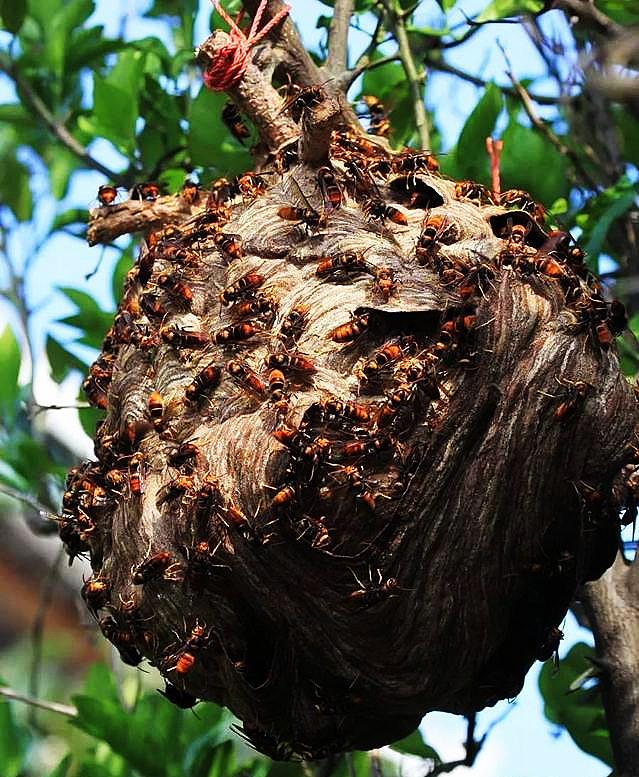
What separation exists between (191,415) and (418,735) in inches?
51.6

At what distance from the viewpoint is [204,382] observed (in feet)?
6.80

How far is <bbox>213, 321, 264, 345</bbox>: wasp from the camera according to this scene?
2.10 metres

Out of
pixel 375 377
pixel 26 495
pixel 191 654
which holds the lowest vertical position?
pixel 191 654

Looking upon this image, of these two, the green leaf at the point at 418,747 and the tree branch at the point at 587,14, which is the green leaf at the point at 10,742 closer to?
the green leaf at the point at 418,747

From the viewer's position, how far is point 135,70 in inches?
133

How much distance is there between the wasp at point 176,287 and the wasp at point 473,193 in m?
0.52

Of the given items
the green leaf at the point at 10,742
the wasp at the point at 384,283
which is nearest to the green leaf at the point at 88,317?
the green leaf at the point at 10,742

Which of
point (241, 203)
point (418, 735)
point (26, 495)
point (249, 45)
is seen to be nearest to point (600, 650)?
point (418, 735)

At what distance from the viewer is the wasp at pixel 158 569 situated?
78.2 inches

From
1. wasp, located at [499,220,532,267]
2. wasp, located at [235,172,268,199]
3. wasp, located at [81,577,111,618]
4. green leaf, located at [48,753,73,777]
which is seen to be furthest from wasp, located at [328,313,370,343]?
green leaf, located at [48,753,73,777]

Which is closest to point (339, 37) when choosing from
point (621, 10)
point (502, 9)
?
point (502, 9)

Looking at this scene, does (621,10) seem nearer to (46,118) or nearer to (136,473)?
(46,118)

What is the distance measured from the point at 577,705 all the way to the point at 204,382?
1.54 meters

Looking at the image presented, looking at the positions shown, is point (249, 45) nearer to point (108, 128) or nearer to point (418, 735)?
point (108, 128)
